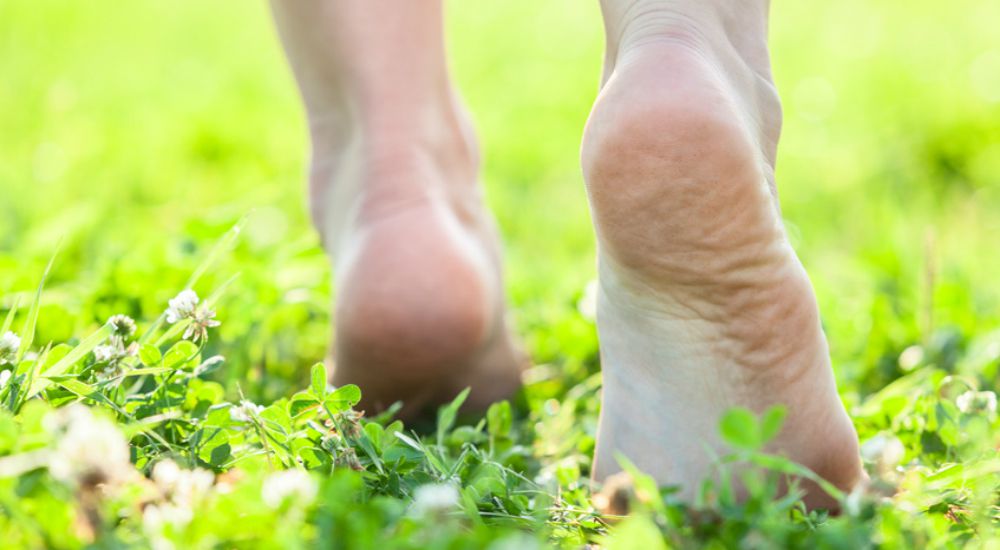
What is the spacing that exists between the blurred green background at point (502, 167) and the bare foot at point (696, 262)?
0.37 meters

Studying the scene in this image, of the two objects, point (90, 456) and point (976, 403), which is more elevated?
point (90, 456)

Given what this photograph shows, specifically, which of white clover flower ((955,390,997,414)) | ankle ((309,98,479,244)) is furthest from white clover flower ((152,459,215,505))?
white clover flower ((955,390,997,414))

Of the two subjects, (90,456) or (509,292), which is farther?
(509,292)

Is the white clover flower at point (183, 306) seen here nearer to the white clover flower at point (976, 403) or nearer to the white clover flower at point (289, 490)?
the white clover flower at point (289, 490)

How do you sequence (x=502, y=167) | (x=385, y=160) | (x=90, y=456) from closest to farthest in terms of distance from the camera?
(x=90, y=456), (x=385, y=160), (x=502, y=167)

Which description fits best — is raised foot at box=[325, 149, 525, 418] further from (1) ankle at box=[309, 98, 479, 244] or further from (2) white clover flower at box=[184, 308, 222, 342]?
(2) white clover flower at box=[184, 308, 222, 342]

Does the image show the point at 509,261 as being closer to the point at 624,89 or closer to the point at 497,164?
the point at 497,164

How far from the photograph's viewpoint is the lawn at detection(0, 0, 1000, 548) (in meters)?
0.79

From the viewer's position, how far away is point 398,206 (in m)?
1.41

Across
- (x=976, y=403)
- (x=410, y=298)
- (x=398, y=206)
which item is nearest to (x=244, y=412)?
(x=410, y=298)

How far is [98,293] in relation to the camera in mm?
1474

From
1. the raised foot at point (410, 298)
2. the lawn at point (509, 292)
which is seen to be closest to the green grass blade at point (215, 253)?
the lawn at point (509, 292)

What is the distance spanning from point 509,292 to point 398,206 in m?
0.63

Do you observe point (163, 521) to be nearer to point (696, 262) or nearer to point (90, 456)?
point (90, 456)
